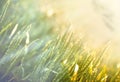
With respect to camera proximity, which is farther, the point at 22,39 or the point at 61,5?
the point at 61,5

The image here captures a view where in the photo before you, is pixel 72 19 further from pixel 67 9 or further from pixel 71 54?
pixel 71 54

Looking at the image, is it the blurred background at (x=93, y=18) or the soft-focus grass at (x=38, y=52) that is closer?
the soft-focus grass at (x=38, y=52)

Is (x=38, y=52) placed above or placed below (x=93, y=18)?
above

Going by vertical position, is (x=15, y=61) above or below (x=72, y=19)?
above

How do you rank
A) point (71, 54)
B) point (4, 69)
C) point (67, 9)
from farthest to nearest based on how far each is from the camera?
point (67, 9) → point (71, 54) → point (4, 69)

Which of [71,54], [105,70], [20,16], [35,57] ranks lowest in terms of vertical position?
[105,70]

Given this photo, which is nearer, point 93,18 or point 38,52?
point 38,52

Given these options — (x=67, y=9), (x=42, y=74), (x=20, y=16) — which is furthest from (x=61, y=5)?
(x=42, y=74)

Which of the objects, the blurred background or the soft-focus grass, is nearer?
the soft-focus grass
